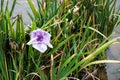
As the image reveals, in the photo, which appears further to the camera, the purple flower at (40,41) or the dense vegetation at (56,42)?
the dense vegetation at (56,42)

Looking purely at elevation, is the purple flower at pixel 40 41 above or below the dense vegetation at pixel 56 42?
above

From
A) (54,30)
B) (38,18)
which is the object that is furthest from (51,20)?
Answer: (38,18)

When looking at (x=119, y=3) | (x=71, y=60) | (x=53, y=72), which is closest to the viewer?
(x=53, y=72)

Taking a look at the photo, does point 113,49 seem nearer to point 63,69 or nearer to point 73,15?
point 73,15

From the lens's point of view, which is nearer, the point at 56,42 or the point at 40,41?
the point at 40,41

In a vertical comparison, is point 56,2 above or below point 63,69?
above

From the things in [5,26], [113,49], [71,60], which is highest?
[5,26]

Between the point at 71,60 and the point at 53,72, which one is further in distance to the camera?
the point at 71,60

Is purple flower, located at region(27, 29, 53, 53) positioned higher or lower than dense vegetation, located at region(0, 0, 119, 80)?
higher

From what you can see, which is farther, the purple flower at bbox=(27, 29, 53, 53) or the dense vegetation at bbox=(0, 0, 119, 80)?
the dense vegetation at bbox=(0, 0, 119, 80)

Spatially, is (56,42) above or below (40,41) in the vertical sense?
below

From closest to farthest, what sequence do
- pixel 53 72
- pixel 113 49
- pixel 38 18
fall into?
pixel 53 72, pixel 38 18, pixel 113 49
